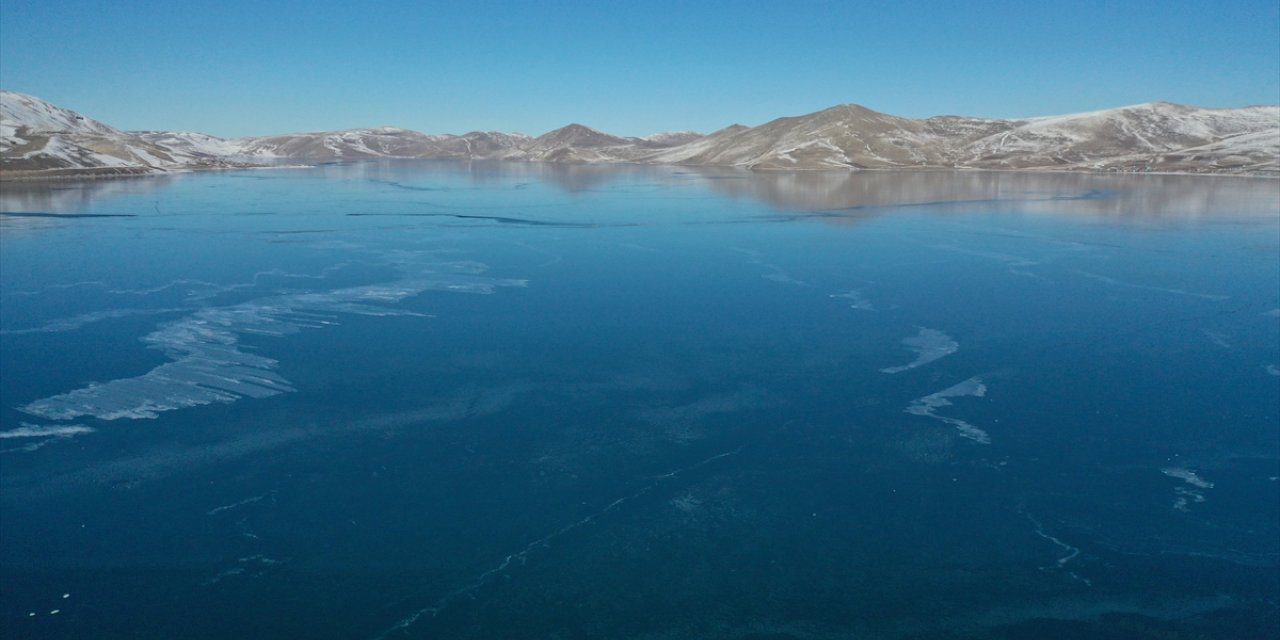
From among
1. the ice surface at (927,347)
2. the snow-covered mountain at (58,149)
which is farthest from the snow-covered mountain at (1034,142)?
the ice surface at (927,347)

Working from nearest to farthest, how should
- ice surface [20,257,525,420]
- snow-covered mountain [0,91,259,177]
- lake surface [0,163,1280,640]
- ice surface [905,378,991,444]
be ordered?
lake surface [0,163,1280,640], ice surface [905,378,991,444], ice surface [20,257,525,420], snow-covered mountain [0,91,259,177]

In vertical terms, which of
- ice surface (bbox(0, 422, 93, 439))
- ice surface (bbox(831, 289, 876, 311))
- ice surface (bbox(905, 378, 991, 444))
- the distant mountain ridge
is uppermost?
the distant mountain ridge

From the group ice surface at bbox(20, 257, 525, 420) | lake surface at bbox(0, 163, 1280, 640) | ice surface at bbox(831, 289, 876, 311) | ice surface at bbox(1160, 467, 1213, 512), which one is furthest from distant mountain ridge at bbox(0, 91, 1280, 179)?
ice surface at bbox(1160, 467, 1213, 512)

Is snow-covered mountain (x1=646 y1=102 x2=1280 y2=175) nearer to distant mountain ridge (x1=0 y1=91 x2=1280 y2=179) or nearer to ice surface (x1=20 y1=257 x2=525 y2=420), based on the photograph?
distant mountain ridge (x1=0 y1=91 x2=1280 y2=179)

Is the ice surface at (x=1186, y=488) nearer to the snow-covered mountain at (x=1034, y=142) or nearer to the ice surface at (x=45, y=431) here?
the ice surface at (x=45, y=431)

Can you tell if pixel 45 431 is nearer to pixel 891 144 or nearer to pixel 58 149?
pixel 58 149

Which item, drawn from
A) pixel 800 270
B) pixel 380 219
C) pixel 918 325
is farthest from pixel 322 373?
pixel 380 219

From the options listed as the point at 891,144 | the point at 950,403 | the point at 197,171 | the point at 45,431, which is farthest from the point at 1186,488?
the point at 891,144
